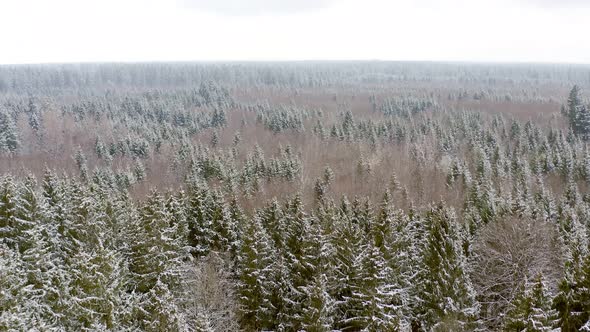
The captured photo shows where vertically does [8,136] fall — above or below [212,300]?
below

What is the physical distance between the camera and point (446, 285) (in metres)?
23.7

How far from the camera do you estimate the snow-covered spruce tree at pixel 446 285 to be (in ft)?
75.3

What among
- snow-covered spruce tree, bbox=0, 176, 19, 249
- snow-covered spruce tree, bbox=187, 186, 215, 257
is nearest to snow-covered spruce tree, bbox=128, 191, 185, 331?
snow-covered spruce tree, bbox=187, 186, 215, 257

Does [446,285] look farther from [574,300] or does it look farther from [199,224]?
[199,224]

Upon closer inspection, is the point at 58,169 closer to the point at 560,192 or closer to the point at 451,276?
the point at 451,276

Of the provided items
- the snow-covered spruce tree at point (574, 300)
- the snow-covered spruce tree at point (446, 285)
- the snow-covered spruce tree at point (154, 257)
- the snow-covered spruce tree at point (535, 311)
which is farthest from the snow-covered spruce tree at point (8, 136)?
the snow-covered spruce tree at point (574, 300)

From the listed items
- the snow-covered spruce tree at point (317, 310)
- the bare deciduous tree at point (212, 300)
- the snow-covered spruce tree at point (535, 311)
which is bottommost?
the bare deciduous tree at point (212, 300)

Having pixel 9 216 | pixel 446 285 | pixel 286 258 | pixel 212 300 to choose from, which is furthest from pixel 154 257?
pixel 446 285

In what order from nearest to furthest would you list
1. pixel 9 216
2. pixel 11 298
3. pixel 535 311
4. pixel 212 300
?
1. pixel 11 298
2. pixel 535 311
3. pixel 212 300
4. pixel 9 216

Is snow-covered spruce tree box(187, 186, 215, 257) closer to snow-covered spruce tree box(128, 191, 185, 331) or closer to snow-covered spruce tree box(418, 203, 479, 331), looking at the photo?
snow-covered spruce tree box(128, 191, 185, 331)

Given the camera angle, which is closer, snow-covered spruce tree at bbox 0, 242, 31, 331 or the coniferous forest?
snow-covered spruce tree at bbox 0, 242, 31, 331

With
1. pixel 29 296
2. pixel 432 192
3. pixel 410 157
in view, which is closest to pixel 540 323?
pixel 29 296

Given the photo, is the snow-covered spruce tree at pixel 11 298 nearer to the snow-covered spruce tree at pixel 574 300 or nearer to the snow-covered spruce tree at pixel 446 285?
the snow-covered spruce tree at pixel 446 285

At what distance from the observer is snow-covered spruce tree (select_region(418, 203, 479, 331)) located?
22938mm
